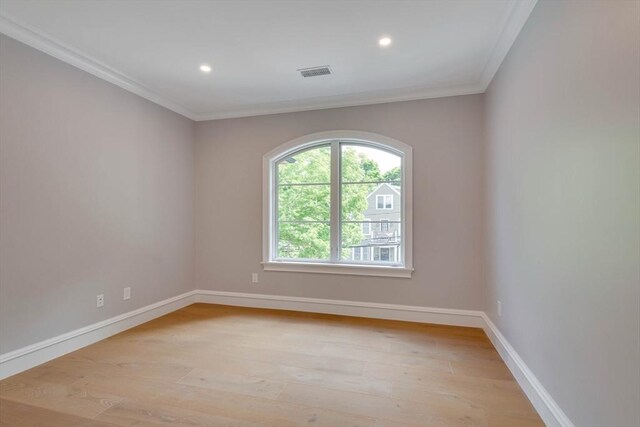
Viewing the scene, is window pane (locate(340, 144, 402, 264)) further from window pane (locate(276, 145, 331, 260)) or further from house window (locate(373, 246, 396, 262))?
window pane (locate(276, 145, 331, 260))

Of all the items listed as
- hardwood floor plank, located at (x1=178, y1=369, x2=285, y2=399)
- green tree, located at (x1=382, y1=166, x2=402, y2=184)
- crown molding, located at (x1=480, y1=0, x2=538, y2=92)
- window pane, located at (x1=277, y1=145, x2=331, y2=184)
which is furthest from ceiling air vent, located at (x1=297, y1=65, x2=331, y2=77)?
hardwood floor plank, located at (x1=178, y1=369, x2=285, y2=399)

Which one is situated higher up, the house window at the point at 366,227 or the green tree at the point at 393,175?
the green tree at the point at 393,175

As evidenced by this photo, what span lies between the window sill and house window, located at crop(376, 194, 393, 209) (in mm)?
735

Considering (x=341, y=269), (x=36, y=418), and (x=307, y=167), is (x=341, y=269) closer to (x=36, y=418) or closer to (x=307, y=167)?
(x=307, y=167)

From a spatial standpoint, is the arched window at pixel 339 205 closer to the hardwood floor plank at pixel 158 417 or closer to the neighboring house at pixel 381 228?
the neighboring house at pixel 381 228

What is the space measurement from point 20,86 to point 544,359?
13.7 feet

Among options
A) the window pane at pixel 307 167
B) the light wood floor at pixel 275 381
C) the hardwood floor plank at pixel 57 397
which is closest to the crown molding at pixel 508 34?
the window pane at pixel 307 167

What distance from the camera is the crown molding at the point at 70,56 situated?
2158mm

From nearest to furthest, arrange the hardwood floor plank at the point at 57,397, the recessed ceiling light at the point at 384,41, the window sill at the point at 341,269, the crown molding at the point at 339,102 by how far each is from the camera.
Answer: the hardwood floor plank at the point at 57,397 < the recessed ceiling light at the point at 384,41 < the crown molding at the point at 339,102 < the window sill at the point at 341,269

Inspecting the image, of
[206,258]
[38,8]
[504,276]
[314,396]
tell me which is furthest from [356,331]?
[38,8]

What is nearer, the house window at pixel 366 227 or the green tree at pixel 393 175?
the green tree at pixel 393 175

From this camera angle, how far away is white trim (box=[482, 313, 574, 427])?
1572 mm

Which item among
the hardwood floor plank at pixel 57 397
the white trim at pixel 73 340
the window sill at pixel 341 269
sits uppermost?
the window sill at pixel 341 269

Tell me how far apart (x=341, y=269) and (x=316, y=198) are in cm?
98
